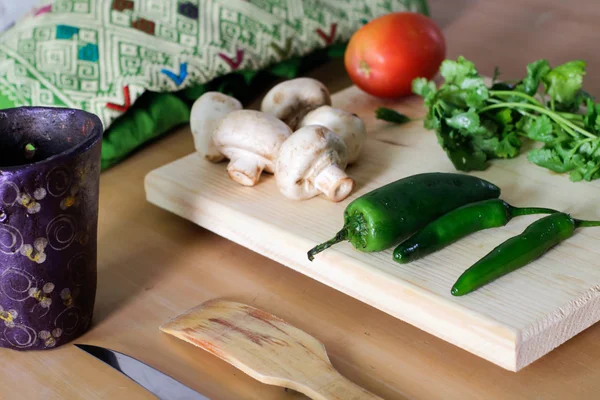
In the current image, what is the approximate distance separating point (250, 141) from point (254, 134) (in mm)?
11

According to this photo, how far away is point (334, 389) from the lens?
75 cm

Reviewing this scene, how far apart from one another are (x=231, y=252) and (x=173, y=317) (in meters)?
0.16

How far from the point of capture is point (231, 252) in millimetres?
1061

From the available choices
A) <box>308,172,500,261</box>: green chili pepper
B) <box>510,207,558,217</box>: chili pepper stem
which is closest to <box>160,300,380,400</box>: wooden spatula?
<box>308,172,500,261</box>: green chili pepper

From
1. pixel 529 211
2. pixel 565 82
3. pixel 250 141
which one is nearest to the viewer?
pixel 529 211

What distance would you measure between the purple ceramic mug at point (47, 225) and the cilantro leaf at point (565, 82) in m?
0.70

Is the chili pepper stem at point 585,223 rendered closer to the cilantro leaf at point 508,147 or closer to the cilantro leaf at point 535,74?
the cilantro leaf at point 508,147

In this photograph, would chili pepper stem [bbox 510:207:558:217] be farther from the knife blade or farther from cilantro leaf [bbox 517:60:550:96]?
the knife blade

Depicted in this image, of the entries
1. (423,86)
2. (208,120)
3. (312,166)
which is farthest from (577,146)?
(208,120)

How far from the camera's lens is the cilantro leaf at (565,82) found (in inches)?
45.8

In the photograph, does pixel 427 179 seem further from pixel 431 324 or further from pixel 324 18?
pixel 324 18

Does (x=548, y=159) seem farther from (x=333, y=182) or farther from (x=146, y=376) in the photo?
(x=146, y=376)

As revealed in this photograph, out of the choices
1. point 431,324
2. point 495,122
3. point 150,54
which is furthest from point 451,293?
point 150,54

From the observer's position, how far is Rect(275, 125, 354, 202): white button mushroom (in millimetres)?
1006
